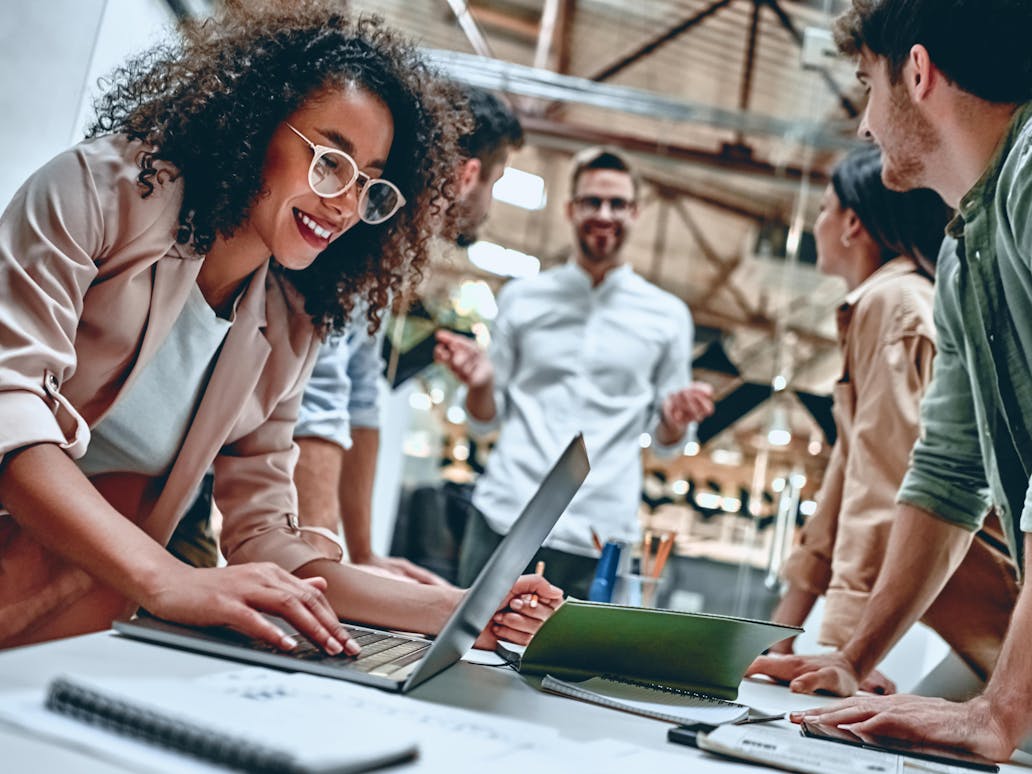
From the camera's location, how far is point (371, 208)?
145cm

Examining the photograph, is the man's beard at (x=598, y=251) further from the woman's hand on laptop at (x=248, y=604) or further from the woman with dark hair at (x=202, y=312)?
the woman's hand on laptop at (x=248, y=604)

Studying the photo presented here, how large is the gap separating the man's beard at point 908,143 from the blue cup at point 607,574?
77cm

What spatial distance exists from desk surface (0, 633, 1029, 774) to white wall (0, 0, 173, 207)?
115 cm

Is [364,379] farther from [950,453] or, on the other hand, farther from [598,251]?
[950,453]

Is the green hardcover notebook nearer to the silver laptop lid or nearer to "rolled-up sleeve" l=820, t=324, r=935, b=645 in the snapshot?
the silver laptop lid

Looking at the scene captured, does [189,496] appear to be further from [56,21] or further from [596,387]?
[596,387]

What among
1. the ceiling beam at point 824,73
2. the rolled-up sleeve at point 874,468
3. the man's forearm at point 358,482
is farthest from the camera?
the ceiling beam at point 824,73

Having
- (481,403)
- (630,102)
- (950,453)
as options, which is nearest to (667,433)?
(481,403)

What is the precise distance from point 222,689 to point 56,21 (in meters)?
1.50

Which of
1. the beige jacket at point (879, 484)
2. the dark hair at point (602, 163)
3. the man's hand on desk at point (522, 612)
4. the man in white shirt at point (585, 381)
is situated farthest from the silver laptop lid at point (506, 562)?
the dark hair at point (602, 163)

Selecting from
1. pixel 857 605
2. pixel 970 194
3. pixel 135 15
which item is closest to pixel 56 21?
pixel 135 15

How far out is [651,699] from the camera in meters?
0.99

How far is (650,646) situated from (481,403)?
1966mm

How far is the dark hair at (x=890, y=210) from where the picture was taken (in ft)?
6.91
